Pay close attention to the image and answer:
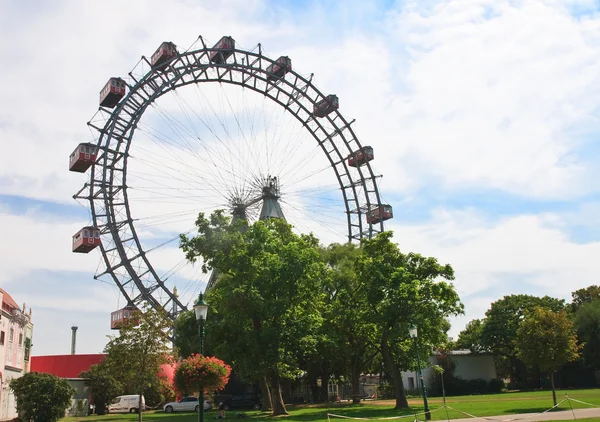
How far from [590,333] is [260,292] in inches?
1705

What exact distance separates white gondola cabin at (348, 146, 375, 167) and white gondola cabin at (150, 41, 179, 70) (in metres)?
22.1

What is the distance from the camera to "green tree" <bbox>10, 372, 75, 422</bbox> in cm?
3309

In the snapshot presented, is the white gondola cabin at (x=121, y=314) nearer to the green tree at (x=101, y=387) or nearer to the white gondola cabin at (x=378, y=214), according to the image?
the green tree at (x=101, y=387)

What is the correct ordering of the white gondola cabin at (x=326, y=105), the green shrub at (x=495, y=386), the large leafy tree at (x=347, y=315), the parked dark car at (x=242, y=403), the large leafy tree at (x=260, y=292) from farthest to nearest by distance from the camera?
the green shrub at (x=495, y=386), the white gondola cabin at (x=326, y=105), the parked dark car at (x=242, y=403), the large leafy tree at (x=347, y=315), the large leafy tree at (x=260, y=292)

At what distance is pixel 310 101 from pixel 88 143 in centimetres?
2309

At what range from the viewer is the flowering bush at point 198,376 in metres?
21.5

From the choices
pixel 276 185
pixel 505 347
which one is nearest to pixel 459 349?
pixel 505 347

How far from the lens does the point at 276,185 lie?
58.0m

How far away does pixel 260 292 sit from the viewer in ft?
124

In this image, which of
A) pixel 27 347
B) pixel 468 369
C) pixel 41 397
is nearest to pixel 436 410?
pixel 41 397

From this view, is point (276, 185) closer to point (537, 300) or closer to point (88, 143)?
point (88, 143)

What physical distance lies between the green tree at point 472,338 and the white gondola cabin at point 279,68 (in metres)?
41.6

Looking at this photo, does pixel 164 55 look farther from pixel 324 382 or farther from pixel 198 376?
pixel 198 376

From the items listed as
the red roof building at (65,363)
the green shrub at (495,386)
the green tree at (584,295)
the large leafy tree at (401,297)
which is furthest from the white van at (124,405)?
the green tree at (584,295)
